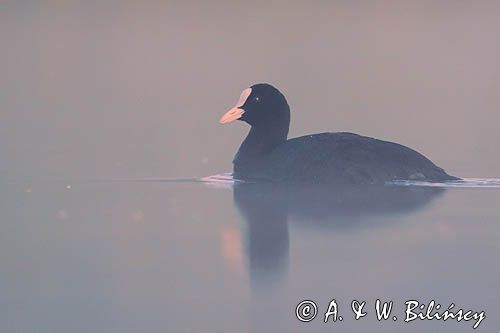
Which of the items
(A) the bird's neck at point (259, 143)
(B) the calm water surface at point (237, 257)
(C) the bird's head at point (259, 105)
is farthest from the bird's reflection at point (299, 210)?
(C) the bird's head at point (259, 105)

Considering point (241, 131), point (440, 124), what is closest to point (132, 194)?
point (241, 131)

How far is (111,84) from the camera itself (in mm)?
21125

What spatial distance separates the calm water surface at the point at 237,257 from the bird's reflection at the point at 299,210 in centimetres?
2

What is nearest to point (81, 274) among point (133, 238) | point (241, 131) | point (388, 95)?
point (133, 238)

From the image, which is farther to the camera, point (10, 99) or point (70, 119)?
point (10, 99)

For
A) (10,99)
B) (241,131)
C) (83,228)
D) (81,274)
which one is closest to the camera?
(81,274)

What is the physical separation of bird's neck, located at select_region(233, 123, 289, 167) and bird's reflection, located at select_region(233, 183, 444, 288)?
2.31ft

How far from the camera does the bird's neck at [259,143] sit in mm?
11086

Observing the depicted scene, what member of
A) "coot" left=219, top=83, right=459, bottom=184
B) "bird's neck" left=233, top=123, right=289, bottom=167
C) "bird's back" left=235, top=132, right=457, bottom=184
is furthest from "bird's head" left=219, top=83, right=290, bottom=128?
"bird's back" left=235, top=132, right=457, bottom=184

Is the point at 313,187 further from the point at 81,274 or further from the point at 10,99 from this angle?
the point at 10,99

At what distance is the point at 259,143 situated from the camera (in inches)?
442

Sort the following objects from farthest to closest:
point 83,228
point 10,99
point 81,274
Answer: point 10,99
point 83,228
point 81,274

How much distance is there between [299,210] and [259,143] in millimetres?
2818

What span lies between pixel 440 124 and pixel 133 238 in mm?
10036
